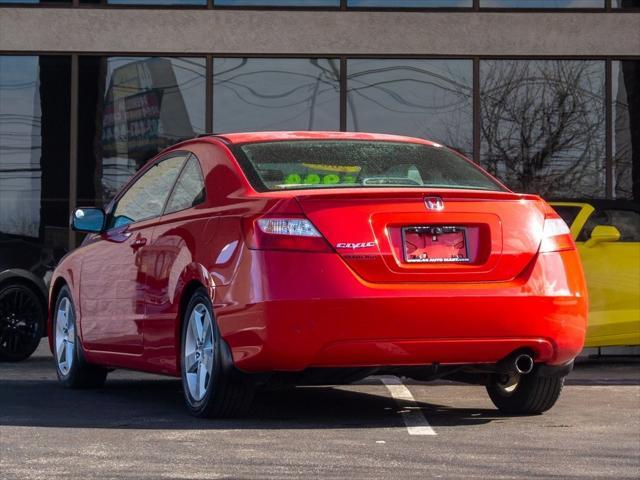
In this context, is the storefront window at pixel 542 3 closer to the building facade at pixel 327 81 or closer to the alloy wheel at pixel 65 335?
the building facade at pixel 327 81

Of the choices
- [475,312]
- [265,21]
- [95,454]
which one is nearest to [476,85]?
[265,21]

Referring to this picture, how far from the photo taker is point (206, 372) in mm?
8055

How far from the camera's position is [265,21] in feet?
60.4

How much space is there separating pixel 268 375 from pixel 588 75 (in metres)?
11.6

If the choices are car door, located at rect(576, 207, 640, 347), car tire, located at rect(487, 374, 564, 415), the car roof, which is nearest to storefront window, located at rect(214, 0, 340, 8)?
car door, located at rect(576, 207, 640, 347)

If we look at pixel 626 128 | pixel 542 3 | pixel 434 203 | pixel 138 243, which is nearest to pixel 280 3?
pixel 542 3

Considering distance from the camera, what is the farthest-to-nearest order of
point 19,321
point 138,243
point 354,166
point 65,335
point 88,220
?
point 19,321, point 65,335, point 88,220, point 138,243, point 354,166

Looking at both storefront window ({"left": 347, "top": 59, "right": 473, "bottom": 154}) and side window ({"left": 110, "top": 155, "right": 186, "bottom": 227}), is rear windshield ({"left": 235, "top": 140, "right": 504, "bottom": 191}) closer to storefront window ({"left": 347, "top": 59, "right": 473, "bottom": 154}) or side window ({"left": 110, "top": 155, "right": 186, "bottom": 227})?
side window ({"left": 110, "top": 155, "right": 186, "bottom": 227})

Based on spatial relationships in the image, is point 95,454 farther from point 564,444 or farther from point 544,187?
point 544,187

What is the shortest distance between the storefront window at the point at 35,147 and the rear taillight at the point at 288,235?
10.4 metres

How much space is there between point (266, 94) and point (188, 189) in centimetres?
985

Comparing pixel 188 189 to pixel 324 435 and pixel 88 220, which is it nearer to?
pixel 88 220

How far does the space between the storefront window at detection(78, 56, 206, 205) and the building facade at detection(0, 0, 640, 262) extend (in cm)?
2

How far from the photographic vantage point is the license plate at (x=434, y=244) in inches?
300
